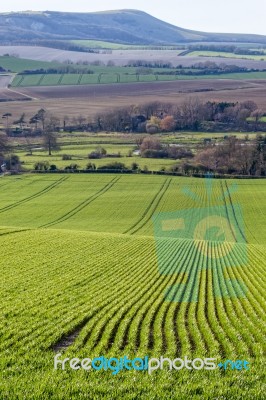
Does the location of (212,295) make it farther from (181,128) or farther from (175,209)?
(181,128)

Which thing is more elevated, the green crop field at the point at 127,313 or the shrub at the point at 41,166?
the green crop field at the point at 127,313

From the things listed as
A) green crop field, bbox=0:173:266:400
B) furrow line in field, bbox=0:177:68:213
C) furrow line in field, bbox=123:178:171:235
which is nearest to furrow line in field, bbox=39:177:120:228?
furrow line in field, bbox=0:177:68:213

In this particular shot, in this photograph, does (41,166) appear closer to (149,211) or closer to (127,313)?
(149,211)

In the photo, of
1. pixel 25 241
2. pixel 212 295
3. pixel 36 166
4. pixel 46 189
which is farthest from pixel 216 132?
pixel 212 295

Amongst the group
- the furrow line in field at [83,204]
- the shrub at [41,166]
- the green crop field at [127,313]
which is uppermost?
the green crop field at [127,313]

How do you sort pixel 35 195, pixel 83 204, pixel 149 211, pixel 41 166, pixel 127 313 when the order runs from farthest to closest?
pixel 41 166 < pixel 35 195 < pixel 83 204 < pixel 149 211 < pixel 127 313

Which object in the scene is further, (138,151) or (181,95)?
(181,95)

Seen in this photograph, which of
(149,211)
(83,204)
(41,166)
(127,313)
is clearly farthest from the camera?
(41,166)

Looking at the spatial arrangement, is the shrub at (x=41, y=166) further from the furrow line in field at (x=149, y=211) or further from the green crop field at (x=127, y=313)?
the green crop field at (x=127, y=313)

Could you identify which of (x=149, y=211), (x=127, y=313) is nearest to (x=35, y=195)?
(x=149, y=211)

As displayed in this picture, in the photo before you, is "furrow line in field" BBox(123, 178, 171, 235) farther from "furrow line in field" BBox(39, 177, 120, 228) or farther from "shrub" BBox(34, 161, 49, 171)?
"shrub" BBox(34, 161, 49, 171)

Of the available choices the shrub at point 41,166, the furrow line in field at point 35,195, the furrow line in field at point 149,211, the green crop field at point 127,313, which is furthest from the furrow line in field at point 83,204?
the green crop field at point 127,313
